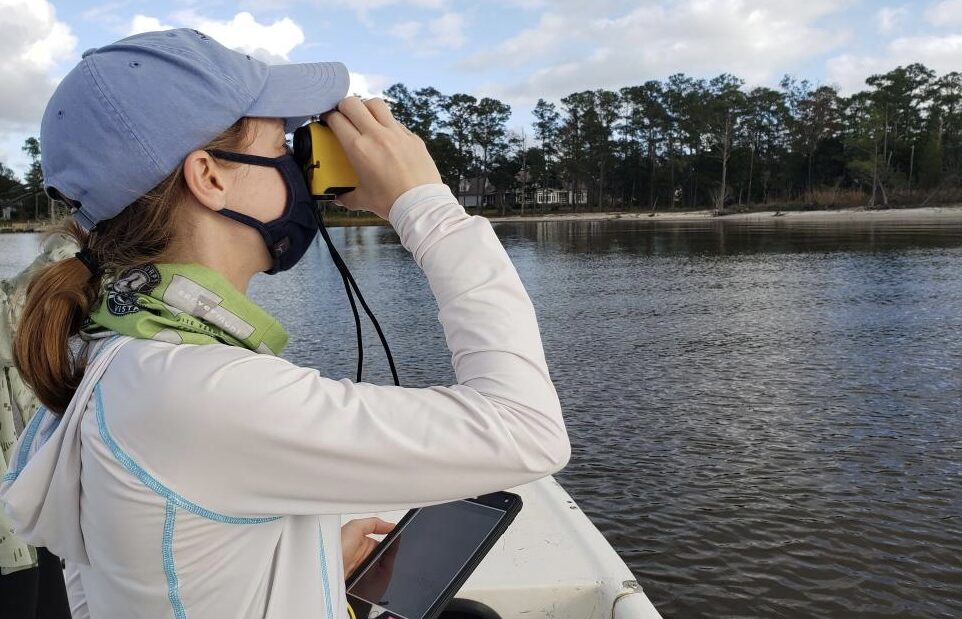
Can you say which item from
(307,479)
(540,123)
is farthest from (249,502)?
(540,123)

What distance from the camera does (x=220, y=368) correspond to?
0.99 meters

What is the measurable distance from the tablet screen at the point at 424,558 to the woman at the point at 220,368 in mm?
539

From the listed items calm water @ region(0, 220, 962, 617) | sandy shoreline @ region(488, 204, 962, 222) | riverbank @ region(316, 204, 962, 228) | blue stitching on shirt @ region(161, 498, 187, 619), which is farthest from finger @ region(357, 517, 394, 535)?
sandy shoreline @ region(488, 204, 962, 222)

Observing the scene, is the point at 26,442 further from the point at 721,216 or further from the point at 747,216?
the point at 721,216

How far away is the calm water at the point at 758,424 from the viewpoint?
550 cm

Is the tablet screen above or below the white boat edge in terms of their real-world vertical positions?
above

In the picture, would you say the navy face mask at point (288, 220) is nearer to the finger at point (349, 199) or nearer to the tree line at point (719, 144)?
the finger at point (349, 199)

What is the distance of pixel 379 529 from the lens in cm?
189

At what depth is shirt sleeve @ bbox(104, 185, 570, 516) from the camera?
0.98 meters

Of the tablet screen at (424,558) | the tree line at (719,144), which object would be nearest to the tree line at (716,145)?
the tree line at (719,144)

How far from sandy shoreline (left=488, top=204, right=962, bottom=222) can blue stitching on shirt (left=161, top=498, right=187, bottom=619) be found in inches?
2282

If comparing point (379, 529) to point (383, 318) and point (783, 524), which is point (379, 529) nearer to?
point (783, 524)

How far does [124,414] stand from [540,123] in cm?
9193

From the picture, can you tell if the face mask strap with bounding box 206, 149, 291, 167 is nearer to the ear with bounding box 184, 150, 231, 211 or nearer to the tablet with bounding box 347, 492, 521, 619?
the ear with bounding box 184, 150, 231, 211
